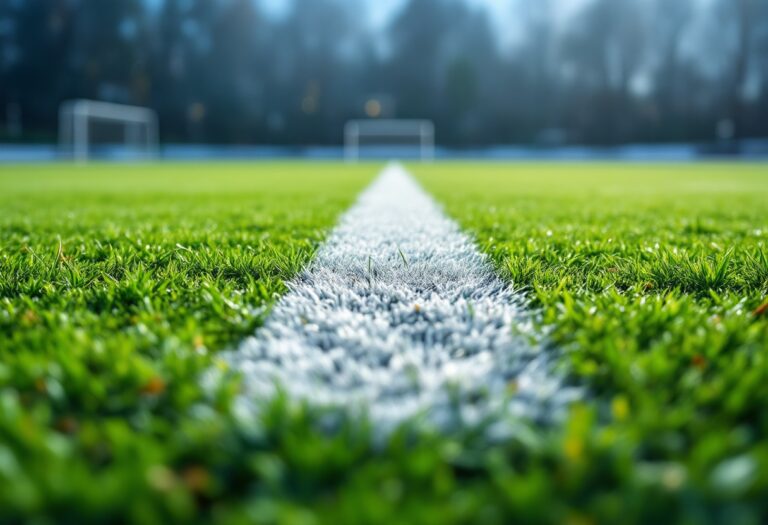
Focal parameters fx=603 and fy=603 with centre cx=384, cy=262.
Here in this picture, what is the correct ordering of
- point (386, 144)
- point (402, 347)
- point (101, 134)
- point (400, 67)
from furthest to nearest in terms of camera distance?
point (400, 67) < point (386, 144) < point (101, 134) < point (402, 347)

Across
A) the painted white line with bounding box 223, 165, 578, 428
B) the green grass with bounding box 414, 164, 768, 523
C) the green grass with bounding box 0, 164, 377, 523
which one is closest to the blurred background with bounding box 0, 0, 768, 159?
the green grass with bounding box 0, 164, 377, 523

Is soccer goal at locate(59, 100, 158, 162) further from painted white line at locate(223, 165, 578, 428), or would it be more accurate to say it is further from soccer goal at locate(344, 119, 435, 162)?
painted white line at locate(223, 165, 578, 428)

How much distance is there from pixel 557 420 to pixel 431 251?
4.90 ft

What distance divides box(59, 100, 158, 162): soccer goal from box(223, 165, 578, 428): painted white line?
2564 centimetres

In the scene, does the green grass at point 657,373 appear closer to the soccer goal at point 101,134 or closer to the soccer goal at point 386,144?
the soccer goal at point 101,134

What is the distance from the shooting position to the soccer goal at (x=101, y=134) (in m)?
24.8

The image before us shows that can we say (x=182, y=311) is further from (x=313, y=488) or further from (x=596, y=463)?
(x=596, y=463)

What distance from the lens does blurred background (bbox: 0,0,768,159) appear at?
38281 mm

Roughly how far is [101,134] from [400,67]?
74.6 ft

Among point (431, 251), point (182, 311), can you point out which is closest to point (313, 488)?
point (182, 311)

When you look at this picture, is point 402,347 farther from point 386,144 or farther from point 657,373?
point 386,144

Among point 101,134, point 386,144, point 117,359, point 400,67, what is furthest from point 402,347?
point 400,67

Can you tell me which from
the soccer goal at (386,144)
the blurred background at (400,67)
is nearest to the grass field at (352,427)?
the soccer goal at (386,144)

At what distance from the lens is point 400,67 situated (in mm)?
42469
